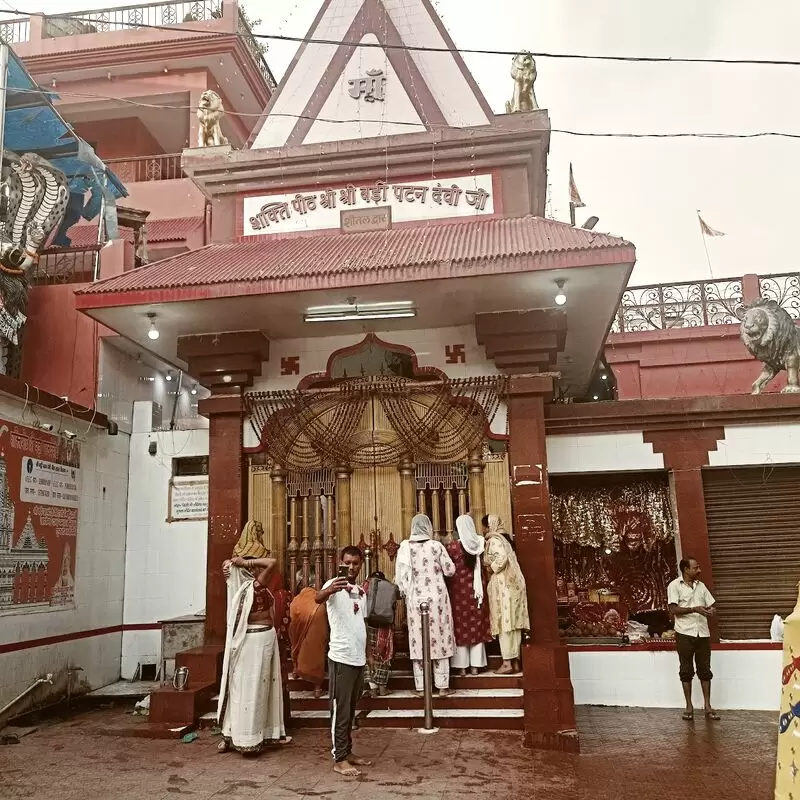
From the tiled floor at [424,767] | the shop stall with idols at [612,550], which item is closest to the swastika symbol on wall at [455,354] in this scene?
the shop stall with idols at [612,550]

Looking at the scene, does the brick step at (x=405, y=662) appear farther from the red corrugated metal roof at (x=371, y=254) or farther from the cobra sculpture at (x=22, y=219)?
the cobra sculpture at (x=22, y=219)

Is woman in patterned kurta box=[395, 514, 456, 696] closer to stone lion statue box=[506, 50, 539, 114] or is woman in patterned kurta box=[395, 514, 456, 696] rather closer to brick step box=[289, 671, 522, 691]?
brick step box=[289, 671, 522, 691]

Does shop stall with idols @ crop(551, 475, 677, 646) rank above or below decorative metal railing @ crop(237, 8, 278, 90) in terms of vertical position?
below

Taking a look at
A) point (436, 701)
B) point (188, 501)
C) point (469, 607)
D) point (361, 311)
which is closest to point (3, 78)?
point (361, 311)

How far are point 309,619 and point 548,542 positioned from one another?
8.86 feet

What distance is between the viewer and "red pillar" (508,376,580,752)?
638cm

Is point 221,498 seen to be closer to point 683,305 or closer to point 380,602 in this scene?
point 380,602

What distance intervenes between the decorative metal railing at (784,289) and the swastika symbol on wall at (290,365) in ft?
30.2

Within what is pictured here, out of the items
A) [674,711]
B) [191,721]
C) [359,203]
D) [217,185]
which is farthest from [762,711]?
[217,185]

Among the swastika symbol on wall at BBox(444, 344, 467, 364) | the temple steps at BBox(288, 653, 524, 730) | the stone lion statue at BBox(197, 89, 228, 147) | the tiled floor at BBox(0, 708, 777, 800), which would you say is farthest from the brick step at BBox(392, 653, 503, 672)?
the stone lion statue at BBox(197, 89, 228, 147)

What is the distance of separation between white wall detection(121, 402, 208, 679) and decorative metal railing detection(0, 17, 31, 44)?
1167 cm

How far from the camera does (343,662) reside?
5.39m

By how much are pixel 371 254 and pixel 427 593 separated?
346cm

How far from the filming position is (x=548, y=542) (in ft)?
25.5
